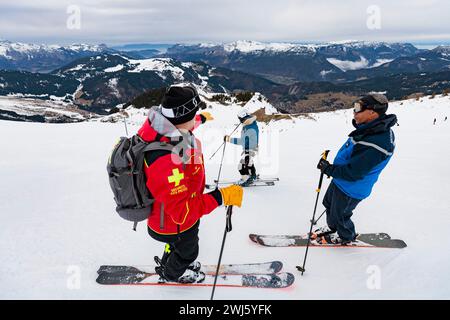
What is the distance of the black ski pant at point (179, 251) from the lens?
3743 mm

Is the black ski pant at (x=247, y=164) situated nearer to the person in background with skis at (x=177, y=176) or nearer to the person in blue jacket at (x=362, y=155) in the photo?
the person in blue jacket at (x=362, y=155)

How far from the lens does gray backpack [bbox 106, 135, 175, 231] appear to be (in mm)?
3105

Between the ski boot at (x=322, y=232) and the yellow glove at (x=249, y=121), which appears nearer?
the ski boot at (x=322, y=232)

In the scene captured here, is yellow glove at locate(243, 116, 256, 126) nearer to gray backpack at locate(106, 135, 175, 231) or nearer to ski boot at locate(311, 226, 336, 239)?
ski boot at locate(311, 226, 336, 239)

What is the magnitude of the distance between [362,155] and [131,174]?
3075 mm

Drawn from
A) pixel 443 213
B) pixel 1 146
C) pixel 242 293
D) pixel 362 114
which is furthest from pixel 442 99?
pixel 1 146

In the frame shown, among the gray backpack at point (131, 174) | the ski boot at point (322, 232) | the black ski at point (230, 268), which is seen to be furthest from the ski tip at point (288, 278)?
the gray backpack at point (131, 174)

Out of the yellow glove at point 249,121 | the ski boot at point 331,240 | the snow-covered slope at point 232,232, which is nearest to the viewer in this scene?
the snow-covered slope at point 232,232

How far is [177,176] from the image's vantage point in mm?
3182

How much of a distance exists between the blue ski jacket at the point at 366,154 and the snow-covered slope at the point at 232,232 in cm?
131

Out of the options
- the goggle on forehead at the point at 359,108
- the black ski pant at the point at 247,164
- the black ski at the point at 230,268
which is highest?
the goggle on forehead at the point at 359,108

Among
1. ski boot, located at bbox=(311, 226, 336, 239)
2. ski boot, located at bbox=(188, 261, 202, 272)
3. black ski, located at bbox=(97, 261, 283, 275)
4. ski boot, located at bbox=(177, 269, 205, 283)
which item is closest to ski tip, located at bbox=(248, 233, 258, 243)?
black ski, located at bbox=(97, 261, 283, 275)

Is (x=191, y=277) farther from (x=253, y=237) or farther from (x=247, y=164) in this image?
(x=247, y=164)
